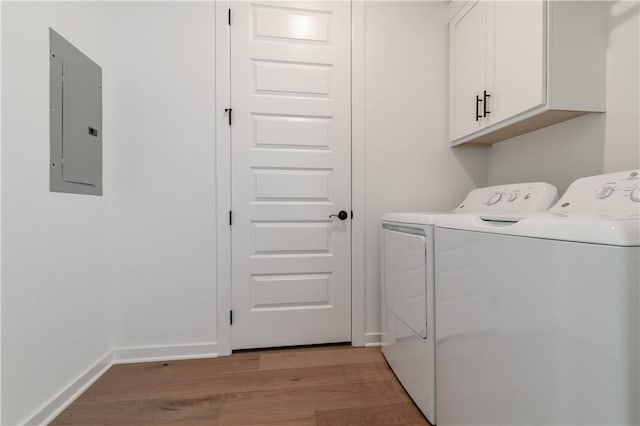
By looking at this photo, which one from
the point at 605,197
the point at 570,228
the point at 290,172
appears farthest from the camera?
the point at 290,172

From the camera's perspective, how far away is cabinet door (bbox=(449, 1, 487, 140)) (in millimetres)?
1638

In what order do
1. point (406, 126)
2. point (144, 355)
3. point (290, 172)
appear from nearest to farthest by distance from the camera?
point (144, 355) → point (290, 172) → point (406, 126)

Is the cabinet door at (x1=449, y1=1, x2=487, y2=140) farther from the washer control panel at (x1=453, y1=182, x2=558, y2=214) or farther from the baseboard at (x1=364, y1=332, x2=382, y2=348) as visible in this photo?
the baseboard at (x1=364, y1=332, x2=382, y2=348)

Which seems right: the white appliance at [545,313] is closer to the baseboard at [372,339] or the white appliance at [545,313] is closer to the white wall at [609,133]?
the white wall at [609,133]

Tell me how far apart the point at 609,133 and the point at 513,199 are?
18.1 inches

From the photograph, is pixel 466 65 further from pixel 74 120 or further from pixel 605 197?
pixel 74 120

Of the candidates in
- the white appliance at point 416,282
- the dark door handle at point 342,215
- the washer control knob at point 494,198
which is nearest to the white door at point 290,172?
the dark door handle at point 342,215

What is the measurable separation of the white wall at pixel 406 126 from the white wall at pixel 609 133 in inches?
18.8

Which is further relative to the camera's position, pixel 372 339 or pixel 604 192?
pixel 372 339

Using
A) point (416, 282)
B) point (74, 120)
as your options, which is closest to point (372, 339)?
point (416, 282)

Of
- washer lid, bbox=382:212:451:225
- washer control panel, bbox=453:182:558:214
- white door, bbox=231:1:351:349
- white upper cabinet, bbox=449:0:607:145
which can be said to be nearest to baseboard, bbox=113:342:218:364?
white door, bbox=231:1:351:349

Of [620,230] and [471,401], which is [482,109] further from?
[471,401]

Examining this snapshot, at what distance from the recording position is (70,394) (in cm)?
137

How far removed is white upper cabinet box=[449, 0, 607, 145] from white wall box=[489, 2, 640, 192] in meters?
0.05
